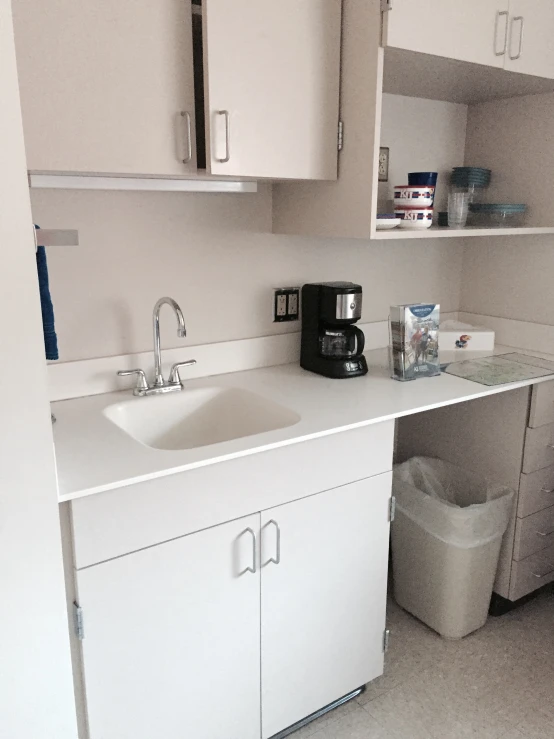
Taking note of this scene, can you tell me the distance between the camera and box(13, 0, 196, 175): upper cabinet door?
4.28ft

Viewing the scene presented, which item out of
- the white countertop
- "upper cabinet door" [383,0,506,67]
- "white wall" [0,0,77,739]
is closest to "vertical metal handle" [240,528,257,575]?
the white countertop

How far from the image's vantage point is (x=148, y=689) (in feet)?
4.64

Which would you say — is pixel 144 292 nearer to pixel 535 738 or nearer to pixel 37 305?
pixel 37 305

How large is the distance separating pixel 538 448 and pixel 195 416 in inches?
45.9

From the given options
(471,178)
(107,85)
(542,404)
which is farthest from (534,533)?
(107,85)

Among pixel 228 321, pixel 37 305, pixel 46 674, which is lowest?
pixel 46 674

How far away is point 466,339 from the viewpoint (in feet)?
7.69

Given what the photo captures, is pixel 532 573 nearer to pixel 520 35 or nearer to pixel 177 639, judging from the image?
pixel 177 639

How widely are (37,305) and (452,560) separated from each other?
1.55 meters

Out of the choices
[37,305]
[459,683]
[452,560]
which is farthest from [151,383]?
[459,683]

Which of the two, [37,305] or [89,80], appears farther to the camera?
[89,80]

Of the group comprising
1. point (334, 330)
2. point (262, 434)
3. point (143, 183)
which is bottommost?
point (262, 434)

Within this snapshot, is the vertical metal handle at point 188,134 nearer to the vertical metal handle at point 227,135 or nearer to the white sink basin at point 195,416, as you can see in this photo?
the vertical metal handle at point 227,135

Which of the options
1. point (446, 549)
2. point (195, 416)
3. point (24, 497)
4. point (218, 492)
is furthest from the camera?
point (446, 549)
